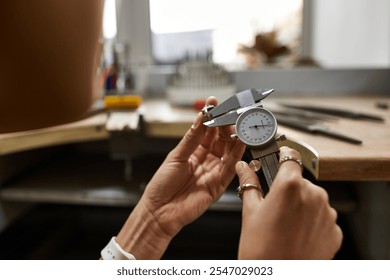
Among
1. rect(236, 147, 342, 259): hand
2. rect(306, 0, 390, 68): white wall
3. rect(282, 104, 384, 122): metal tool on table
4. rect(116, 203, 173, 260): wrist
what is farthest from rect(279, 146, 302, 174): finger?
rect(306, 0, 390, 68): white wall

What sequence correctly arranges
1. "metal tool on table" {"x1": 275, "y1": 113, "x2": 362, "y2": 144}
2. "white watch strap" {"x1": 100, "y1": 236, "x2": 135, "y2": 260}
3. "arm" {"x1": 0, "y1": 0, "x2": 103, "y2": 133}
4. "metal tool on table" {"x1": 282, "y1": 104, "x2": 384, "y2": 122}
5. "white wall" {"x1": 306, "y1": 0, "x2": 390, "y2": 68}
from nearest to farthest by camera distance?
"arm" {"x1": 0, "y1": 0, "x2": 103, "y2": 133} → "white watch strap" {"x1": 100, "y1": 236, "x2": 135, "y2": 260} → "metal tool on table" {"x1": 275, "y1": 113, "x2": 362, "y2": 144} → "metal tool on table" {"x1": 282, "y1": 104, "x2": 384, "y2": 122} → "white wall" {"x1": 306, "y1": 0, "x2": 390, "y2": 68}

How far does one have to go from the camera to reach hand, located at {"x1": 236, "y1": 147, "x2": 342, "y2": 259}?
37cm

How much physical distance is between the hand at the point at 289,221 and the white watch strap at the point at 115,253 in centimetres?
20

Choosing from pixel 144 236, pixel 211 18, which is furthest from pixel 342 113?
pixel 144 236

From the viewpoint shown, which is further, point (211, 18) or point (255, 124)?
point (211, 18)

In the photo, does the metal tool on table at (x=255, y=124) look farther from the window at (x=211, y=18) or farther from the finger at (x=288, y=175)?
the window at (x=211, y=18)

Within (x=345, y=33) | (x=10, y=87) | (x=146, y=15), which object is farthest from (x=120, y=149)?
(x=345, y=33)

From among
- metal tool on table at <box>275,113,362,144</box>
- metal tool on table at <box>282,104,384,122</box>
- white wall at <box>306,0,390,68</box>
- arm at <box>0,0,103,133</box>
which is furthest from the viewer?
white wall at <box>306,0,390,68</box>

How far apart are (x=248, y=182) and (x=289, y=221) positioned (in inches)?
2.7

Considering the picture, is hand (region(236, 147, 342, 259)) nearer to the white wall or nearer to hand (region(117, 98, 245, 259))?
hand (region(117, 98, 245, 259))

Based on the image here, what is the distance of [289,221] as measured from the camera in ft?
1.23

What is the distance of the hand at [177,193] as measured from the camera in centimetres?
55

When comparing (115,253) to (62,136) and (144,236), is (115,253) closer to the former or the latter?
(144,236)
